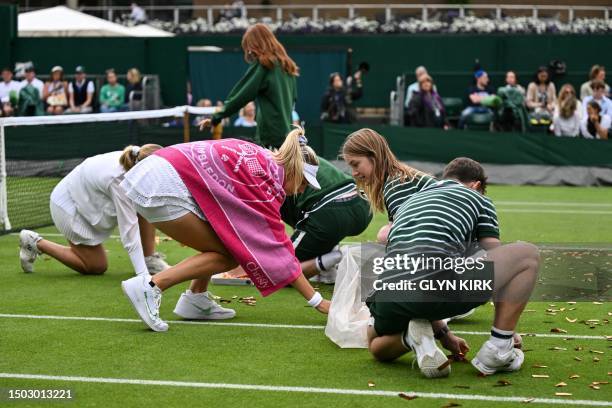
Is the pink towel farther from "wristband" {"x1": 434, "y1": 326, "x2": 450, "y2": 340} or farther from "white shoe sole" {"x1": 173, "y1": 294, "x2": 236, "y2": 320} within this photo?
"wristband" {"x1": 434, "y1": 326, "x2": 450, "y2": 340}

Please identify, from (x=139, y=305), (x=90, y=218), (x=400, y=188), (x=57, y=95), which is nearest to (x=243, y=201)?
(x=139, y=305)

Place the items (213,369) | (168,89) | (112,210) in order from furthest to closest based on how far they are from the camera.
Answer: (168,89), (112,210), (213,369)

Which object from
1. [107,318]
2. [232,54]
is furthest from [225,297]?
[232,54]

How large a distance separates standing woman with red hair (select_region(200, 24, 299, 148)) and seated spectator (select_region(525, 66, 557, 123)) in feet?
40.1

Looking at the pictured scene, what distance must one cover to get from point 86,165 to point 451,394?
4.65 m

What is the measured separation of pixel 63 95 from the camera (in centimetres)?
2388

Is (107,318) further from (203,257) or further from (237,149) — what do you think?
(237,149)

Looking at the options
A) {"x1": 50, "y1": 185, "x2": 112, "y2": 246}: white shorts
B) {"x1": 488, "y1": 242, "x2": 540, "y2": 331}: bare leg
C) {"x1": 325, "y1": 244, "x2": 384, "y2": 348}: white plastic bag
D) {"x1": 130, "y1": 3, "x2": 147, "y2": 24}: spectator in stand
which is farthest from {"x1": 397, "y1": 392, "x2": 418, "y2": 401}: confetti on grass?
{"x1": 130, "y1": 3, "x2": 147, "y2": 24}: spectator in stand

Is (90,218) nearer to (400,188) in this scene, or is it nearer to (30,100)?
(400,188)

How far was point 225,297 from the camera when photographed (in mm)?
8867

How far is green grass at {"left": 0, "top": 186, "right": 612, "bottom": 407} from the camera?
5.79 meters

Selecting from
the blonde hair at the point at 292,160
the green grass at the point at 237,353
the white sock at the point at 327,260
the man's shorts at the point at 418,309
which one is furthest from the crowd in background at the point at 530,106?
the man's shorts at the point at 418,309

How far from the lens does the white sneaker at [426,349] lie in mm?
5961

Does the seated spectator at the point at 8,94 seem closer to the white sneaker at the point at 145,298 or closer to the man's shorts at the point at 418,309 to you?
the white sneaker at the point at 145,298
